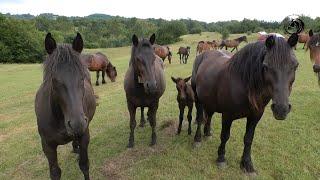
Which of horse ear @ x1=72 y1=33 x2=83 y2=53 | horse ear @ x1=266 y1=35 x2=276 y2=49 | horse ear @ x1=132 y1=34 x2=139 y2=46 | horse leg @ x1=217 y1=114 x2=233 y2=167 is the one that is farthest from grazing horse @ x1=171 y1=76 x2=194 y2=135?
horse ear @ x1=72 y1=33 x2=83 y2=53

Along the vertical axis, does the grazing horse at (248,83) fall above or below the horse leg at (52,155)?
above

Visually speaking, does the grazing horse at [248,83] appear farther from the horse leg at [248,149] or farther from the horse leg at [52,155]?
the horse leg at [52,155]

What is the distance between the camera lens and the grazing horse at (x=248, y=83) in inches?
162

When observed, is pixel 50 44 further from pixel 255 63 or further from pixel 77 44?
pixel 255 63

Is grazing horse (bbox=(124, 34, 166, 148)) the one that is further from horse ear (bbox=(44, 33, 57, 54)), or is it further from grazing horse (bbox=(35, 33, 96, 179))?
horse ear (bbox=(44, 33, 57, 54))

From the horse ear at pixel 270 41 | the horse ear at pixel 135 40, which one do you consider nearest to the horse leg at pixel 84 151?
the horse ear at pixel 135 40

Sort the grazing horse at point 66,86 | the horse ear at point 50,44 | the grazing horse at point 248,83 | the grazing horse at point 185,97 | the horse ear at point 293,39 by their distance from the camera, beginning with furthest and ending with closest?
the grazing horse at point 185,97 → the horse ear at point 293,39 → the grazing horse at point 248,83 → the horse ear at point 50,44 → the grazing horse at point 66,86

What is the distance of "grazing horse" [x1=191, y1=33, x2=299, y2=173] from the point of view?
4.12 metres

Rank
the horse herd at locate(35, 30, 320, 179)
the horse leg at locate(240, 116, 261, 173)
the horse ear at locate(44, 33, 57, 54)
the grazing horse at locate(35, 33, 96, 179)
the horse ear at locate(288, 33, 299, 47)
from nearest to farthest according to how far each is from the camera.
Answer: the grazing horse at locate(35, 33, 96, 179) < the horse herd at locate(35, 30, 320, 179) < the horse ear at locate(44, 33, 57, 54) < the horse ear at locate(288, 33, 299, 47) < the horse leg at locate(240, 116, 261, 173)

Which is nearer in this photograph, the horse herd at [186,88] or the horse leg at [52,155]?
the horse herd at [186,88]

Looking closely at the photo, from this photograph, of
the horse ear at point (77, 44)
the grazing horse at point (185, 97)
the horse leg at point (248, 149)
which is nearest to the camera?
the horse ear at point (77, 44)

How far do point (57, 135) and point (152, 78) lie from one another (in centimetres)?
193

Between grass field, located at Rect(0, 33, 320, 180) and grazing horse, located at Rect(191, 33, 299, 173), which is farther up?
grazing horse, located at Rect(191, 33, 299, 173)

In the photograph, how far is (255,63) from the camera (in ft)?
15.2
